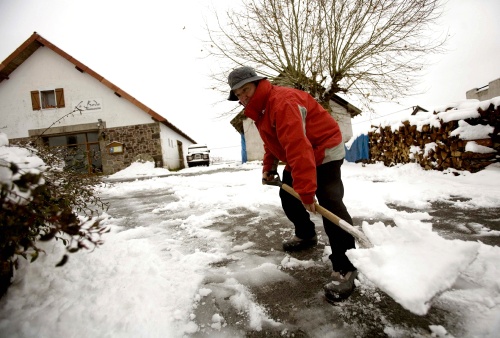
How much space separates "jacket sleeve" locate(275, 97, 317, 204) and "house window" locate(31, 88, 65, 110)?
16.0 metres

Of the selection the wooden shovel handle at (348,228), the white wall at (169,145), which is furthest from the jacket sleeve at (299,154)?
the white wall at (169,145)

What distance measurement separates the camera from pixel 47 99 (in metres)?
13.7

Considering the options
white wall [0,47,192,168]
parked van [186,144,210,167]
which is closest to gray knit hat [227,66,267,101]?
white wall [0,47,192,168]

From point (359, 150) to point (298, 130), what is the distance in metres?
8.65

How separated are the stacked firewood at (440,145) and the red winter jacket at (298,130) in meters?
4.43

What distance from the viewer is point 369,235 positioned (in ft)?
5.56

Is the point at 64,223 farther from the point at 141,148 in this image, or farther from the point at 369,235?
the point at 141,148

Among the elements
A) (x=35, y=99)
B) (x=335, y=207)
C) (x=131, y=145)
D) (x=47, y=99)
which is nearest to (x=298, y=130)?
(x=335, y=207)

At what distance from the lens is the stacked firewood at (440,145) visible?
4543 millimetres

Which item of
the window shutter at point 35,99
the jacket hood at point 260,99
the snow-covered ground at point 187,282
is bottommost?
the snow-covered ground at point 187,282

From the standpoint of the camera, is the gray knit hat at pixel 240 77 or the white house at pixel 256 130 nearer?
the gray knit hat at pixel 240 77

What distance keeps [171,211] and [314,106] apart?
119 inches

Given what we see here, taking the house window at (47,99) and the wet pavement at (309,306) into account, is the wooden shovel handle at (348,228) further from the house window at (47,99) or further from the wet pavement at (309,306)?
the house window at (47,99)

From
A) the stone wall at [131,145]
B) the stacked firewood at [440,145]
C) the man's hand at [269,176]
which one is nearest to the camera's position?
the man's hand at [269,176]
